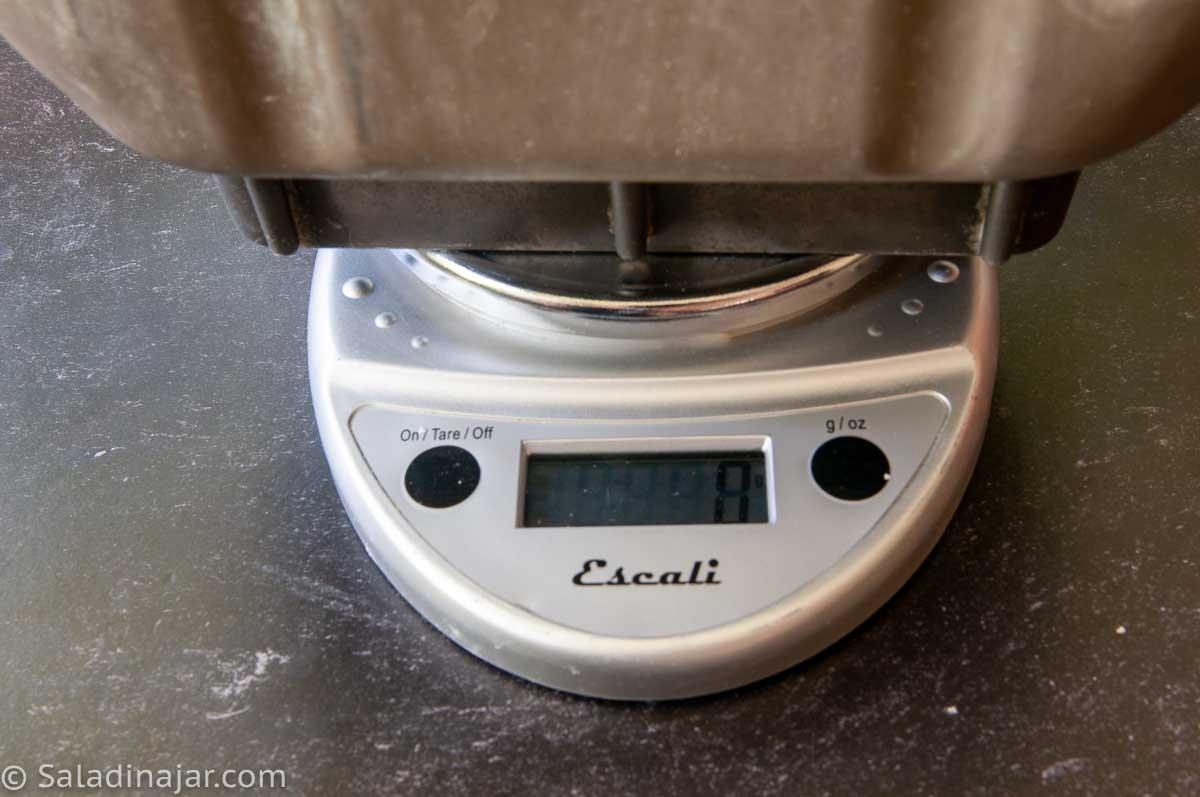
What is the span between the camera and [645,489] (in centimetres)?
40

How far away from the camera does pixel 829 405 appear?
0.42 m

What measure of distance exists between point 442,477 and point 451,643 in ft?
0.19

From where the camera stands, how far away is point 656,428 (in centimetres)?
41

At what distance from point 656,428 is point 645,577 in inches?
2.2

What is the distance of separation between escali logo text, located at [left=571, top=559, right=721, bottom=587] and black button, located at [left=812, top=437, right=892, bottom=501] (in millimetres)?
51

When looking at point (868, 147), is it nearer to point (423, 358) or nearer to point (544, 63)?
point (544, 63)

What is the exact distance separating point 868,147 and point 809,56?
0.10 feet

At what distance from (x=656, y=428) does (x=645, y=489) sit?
23 millimetres

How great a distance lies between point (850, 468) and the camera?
402 millimetres

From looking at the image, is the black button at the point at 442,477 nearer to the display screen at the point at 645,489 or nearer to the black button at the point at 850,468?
the display screen at the point at 645,489

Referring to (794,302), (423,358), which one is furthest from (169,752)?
(794,302)

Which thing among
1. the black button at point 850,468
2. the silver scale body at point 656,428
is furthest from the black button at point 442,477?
the black button at point 850,468

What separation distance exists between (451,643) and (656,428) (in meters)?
0.10

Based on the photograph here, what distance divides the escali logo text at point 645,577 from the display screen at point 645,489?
19 mm
